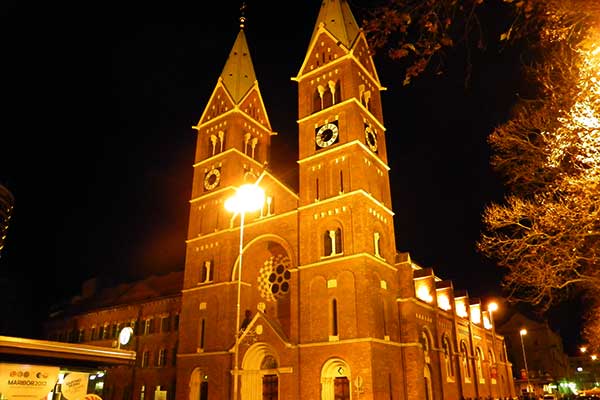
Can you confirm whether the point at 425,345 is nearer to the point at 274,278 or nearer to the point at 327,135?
the point at 274,278

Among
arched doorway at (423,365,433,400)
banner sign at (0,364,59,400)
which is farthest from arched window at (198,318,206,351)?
banner sign at (0,364,59,400)

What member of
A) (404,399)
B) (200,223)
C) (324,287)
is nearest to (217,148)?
(200,223)

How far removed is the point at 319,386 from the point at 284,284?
863 centimetres

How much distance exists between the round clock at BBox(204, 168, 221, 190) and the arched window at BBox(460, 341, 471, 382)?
2597 centimetres

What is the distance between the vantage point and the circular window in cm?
3356

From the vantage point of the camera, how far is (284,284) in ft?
110

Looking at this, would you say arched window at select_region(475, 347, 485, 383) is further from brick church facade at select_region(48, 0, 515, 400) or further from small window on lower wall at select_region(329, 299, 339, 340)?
small window on lower wall at select_region(329, 299, 339, 340)

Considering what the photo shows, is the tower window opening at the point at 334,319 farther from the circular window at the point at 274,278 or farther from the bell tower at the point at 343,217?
the circular window at the point at 274,278

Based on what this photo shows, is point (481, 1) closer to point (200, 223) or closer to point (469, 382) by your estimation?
point (200, 223)

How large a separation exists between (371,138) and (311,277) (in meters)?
11.9

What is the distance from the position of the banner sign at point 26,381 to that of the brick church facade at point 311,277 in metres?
10.9

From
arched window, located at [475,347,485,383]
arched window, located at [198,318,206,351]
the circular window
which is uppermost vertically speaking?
the circular window

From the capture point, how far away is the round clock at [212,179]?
38.9 meters

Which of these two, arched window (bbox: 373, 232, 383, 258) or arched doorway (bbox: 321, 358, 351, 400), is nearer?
arched doorway (bbox: 321, 358, 351, 400)
